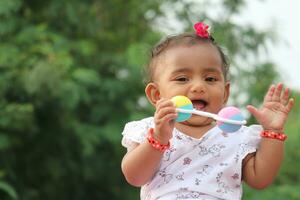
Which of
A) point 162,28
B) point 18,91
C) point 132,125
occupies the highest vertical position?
point 162,28

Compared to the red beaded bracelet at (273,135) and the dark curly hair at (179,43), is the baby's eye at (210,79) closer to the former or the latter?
the dark curly hair at (179,43)

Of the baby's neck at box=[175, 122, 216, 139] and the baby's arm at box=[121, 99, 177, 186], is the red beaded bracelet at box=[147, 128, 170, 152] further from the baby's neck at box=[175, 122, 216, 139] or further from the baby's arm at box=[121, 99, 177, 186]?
the baby's neck at box=[175, 122, 216, 139]

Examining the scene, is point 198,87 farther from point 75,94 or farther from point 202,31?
point 75,94

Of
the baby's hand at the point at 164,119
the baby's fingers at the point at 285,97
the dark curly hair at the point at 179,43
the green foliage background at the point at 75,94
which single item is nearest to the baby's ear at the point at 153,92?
the dark curly hair at the point at 179,43

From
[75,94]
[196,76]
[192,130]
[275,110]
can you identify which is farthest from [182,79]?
[75,94]

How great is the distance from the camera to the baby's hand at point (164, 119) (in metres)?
1.77

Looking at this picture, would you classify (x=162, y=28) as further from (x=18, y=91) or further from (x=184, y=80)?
(x=184, y=80)

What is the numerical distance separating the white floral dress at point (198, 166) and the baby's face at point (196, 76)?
9 cm

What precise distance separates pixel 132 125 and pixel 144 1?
14.0 feet

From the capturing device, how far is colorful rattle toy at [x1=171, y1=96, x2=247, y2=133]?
178 cm

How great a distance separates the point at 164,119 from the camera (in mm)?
1777

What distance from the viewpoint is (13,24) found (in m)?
5.14

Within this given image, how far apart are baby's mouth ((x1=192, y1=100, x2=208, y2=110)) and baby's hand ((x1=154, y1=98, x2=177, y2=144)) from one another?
0.16m

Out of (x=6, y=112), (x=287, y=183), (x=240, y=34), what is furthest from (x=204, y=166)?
(x=240, y=34)
